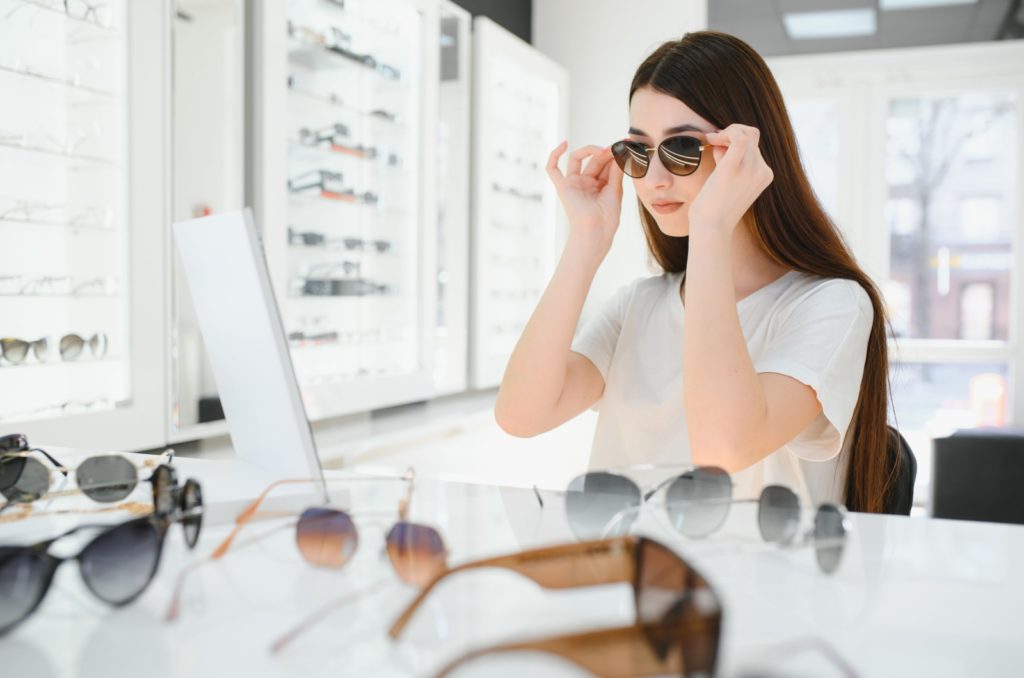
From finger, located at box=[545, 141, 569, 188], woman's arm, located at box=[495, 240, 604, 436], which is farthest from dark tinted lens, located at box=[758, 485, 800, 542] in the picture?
finger, located at box=[545, 141, 569, 188]

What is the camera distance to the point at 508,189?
4.94 m

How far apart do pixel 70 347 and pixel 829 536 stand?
2162 millimetres

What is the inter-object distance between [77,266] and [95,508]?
64.8 inches

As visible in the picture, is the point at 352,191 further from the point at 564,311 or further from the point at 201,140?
the point at 564,311

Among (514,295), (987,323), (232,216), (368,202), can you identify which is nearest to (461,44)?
(368,202)

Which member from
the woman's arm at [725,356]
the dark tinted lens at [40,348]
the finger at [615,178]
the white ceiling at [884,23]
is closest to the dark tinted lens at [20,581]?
the woman's arm at [725,356]

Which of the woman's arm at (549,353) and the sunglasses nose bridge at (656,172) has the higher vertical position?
the sunglasses nose bridge at (656,172)

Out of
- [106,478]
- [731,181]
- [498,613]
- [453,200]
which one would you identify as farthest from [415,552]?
[453,200]

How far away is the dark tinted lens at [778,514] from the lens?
651mm

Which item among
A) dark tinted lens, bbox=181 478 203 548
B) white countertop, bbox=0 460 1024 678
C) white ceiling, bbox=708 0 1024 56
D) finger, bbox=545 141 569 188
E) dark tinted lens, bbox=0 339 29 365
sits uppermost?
white ceiling, bbox=708 0 1024 56

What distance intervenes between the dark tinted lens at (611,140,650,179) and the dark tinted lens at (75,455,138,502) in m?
1.10

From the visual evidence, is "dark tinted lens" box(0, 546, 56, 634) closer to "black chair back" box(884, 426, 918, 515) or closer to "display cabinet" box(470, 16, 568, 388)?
"black chair back" box(884, 426, 918, 515)

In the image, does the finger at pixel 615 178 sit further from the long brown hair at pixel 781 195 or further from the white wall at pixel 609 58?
the white wall at pixel 609 58

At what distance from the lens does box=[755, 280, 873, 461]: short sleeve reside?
147cm
